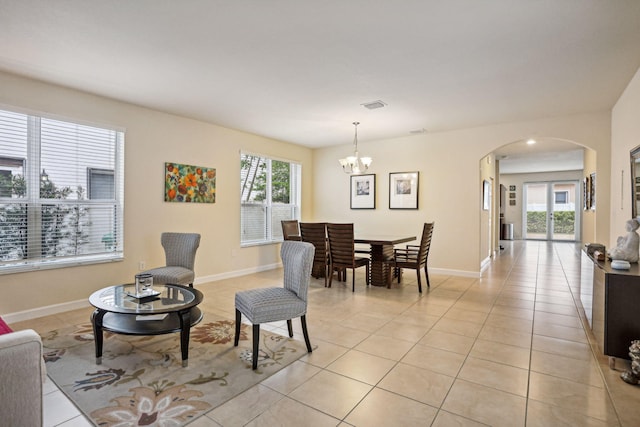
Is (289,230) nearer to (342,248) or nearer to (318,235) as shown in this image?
(318,235)

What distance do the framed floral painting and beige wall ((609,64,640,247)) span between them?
5.22 metres

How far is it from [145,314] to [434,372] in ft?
6.94

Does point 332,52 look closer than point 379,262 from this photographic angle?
Yes

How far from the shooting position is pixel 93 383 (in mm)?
2184

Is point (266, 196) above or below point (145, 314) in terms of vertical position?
above

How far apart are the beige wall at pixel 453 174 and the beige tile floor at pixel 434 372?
5.03 feet

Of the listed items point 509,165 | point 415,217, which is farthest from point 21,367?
point 509,165

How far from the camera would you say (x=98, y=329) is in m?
2.47

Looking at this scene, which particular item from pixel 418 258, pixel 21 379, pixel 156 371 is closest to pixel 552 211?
pixel 418 258

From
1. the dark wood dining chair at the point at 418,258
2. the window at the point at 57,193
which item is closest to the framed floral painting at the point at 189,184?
the window at the point at 57,193

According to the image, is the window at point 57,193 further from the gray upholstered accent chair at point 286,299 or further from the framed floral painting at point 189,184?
the gray upholstered accent chair at point 286,299

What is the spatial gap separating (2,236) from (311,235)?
140 inches

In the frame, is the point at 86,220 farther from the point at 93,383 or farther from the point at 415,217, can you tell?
the point at 415,217

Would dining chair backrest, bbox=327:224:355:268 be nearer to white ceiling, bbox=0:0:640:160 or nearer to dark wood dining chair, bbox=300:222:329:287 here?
dark wood dining chair, bbox=300:222:329:287
